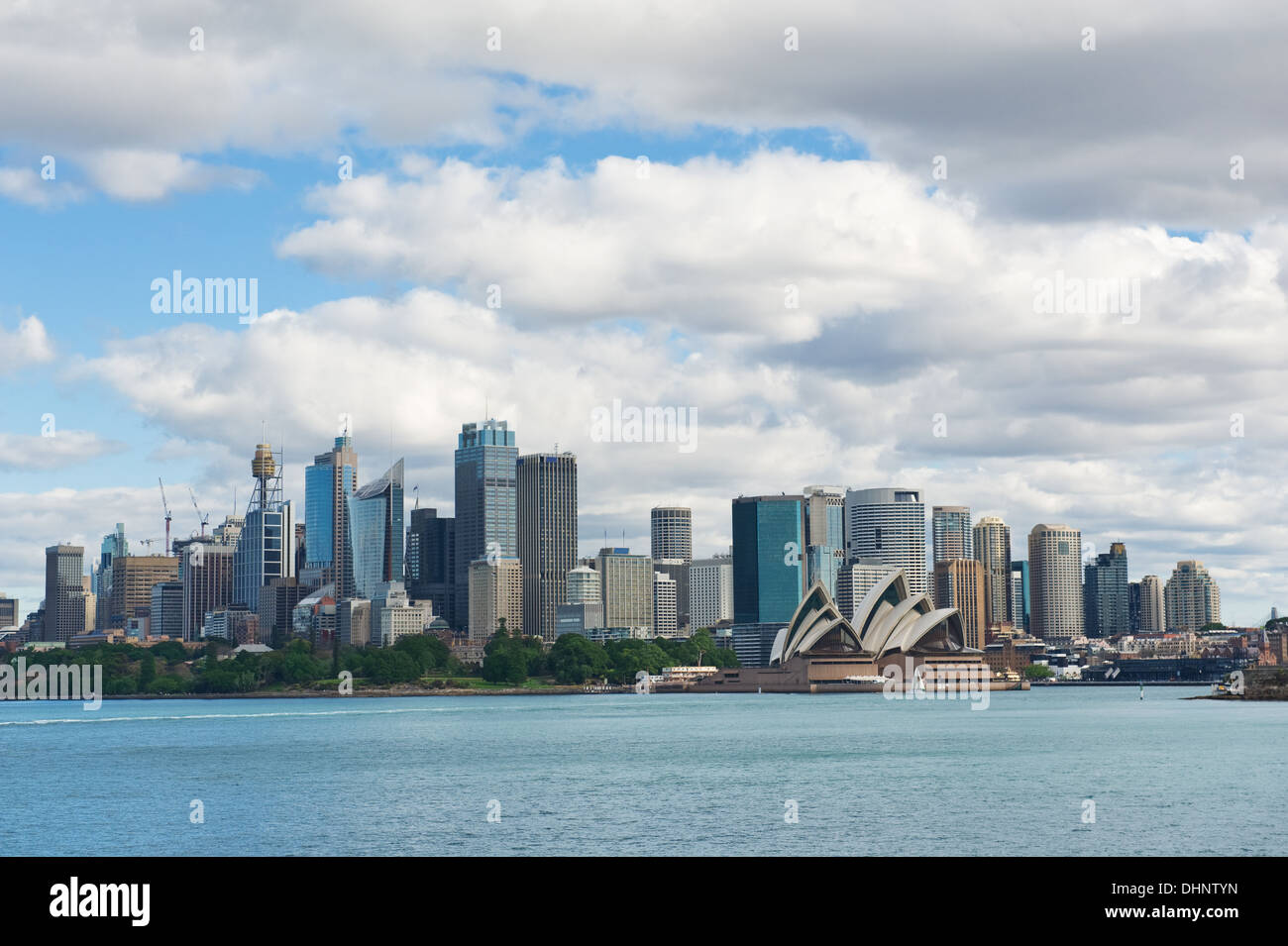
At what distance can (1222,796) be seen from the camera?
4956 cm

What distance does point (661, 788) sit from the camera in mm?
54562

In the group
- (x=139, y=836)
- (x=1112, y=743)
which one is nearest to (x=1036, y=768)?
(x=1112, y=743)

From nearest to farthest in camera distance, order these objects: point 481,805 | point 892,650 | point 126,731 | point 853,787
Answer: point 481,805
point 853,787
point 126,731
point 892,650

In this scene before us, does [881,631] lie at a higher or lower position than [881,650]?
higher

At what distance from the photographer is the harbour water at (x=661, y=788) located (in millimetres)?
39719
